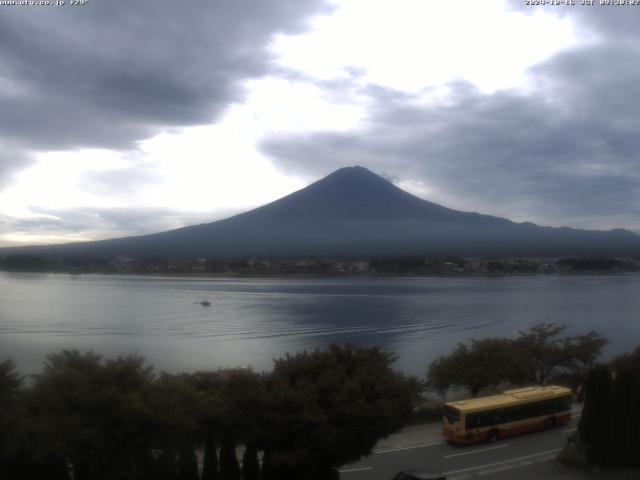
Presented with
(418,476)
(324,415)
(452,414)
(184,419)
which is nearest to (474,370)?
(452,414)

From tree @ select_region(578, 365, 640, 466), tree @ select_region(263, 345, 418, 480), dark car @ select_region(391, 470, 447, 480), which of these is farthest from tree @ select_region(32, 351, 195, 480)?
tree @ select_region(578, 365, 640, 466)

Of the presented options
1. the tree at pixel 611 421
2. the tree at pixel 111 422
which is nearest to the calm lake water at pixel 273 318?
the tree at pixel 611 421

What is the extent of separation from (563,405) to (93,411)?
17.5 feet

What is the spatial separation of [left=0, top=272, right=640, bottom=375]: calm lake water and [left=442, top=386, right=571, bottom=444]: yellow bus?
213 inches

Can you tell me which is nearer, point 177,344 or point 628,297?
point 177,344

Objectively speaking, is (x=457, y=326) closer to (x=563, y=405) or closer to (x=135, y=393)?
(x=563, y=405)

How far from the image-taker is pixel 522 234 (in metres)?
81.8

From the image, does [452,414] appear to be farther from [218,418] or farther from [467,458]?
[218,418]

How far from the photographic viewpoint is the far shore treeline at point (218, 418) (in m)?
4.19

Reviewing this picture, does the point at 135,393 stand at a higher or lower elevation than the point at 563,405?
higher

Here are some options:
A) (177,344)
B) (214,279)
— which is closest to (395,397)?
(177,344)

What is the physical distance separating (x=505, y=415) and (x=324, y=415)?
304 cm

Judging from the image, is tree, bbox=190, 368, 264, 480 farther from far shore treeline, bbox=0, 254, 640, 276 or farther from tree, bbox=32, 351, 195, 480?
far shore treeline, bbox=0, 254, 640, 276

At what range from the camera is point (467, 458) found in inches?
241
